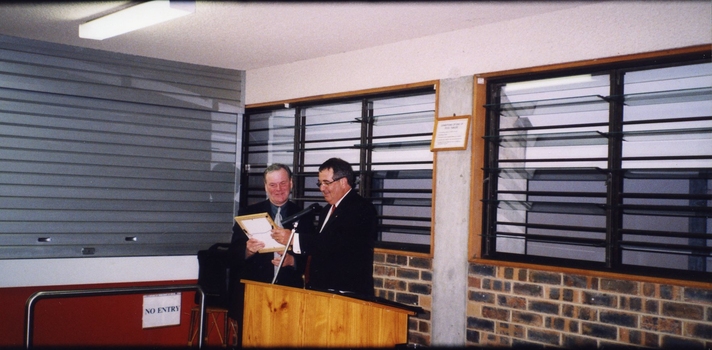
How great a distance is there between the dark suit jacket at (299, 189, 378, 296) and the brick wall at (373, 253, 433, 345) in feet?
1.87

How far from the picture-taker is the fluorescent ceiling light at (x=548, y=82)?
4.25 metres

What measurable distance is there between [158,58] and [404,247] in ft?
9.95

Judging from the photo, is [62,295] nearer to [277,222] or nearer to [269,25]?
[277,222]

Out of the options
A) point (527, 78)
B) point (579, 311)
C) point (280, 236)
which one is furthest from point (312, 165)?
point (579, 311)

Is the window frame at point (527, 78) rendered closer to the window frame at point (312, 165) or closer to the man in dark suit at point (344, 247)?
the window frame at point (312, 165)

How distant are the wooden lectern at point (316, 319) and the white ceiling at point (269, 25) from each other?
1874 mm

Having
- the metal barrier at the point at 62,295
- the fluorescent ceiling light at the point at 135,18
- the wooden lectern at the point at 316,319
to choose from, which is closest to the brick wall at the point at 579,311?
the wooden lectern at the point at 316,319

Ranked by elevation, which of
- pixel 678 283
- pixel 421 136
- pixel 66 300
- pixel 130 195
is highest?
pixel 421 136

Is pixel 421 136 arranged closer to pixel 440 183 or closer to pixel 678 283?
pixel 440 183

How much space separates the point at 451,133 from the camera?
15.7 ft

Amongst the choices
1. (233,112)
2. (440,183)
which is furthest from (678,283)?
(233,112)

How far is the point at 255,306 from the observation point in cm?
415

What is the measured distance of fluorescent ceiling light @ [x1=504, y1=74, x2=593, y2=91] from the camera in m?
4.25

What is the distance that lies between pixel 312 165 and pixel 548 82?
100 inches
